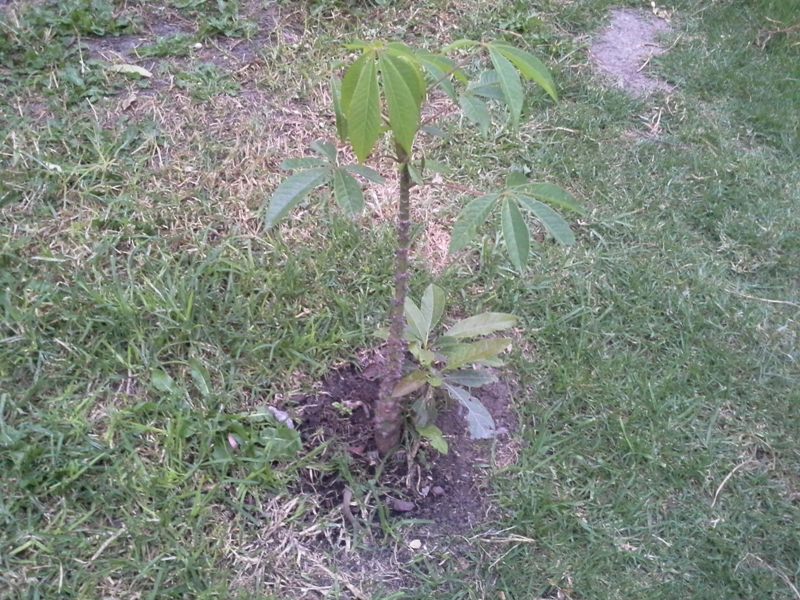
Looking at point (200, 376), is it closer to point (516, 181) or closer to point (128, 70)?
point (516, 181)

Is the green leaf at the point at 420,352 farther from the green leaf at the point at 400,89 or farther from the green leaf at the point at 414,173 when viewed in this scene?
the green leaf at the point at 400,89

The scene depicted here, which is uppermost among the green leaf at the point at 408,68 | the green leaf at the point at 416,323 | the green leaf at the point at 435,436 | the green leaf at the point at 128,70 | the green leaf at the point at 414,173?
the green leaf at the point at 408,68

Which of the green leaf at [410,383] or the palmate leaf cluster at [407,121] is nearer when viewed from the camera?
the palmate leaf cluster at [407,121]

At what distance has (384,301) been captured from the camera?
221 centimetres

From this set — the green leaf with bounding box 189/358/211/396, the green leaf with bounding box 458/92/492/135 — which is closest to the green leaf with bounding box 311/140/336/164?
the green leaf with bounding box 458/92/492/135

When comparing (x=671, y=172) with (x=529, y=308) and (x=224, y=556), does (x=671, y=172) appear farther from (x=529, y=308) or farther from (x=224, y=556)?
(x=224, y=556)

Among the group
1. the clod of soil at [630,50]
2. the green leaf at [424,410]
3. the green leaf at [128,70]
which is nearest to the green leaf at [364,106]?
the green leaf at [424,410]

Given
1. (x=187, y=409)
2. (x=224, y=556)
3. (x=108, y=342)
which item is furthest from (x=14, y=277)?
(x=224, y=556)

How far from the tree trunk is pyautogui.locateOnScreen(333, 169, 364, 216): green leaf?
0.11m

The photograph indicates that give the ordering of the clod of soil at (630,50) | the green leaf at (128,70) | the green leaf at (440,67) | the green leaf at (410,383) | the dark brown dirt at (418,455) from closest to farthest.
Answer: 1. the green leaf at (440,67)
2. the green leaf at (410,383)
3. the dark brown dirt at (418,455)
4. the green leaf at (128,70)
5. the clod of soil at (630,50)

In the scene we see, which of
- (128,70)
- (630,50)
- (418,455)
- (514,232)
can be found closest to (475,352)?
(418,455)

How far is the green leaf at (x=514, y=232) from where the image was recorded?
4.62 feet

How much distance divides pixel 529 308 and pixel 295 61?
51.4 inches

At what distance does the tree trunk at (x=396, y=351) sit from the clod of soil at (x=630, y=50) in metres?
1.78
